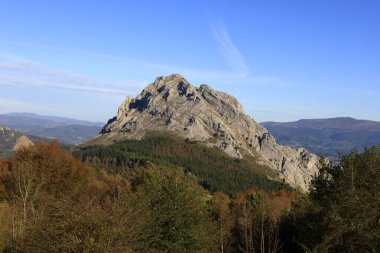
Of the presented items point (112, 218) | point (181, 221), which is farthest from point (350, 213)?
point (112, 218)

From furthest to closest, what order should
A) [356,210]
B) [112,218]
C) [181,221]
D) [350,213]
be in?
[181,221]
[350,213]
[356,210]
[112,218]

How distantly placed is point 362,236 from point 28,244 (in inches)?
916

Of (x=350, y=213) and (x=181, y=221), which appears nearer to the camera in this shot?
(x=350, y=213)

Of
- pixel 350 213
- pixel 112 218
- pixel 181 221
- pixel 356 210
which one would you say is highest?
pixel 356 210

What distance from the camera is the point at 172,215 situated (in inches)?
1479

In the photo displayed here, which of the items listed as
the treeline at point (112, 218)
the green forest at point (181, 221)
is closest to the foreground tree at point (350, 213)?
the green forest at point (181, 221)

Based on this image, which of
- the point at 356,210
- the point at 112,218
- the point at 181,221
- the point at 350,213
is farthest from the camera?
the point at 181,221

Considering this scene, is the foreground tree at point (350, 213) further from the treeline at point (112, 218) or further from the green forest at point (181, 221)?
the treeline at point (112, 218)

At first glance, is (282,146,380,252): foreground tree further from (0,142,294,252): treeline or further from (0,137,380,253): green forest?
(0,142,294,252): treeline

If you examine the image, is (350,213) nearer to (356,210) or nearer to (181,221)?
(356,210)

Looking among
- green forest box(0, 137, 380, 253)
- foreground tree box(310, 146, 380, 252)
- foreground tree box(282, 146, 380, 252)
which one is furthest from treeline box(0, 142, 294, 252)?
foreground tree box(310, 146, 380, 252)

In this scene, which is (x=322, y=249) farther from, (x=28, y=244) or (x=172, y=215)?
(x=28, y=244)

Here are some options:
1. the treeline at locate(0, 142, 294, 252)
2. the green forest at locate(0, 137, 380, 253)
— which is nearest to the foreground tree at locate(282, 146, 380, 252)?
the green forest at locate(0, 137, 380, 253)

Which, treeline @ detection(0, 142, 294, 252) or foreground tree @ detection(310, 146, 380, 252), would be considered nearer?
treeline @ detection(0, 142, 294, 252)
